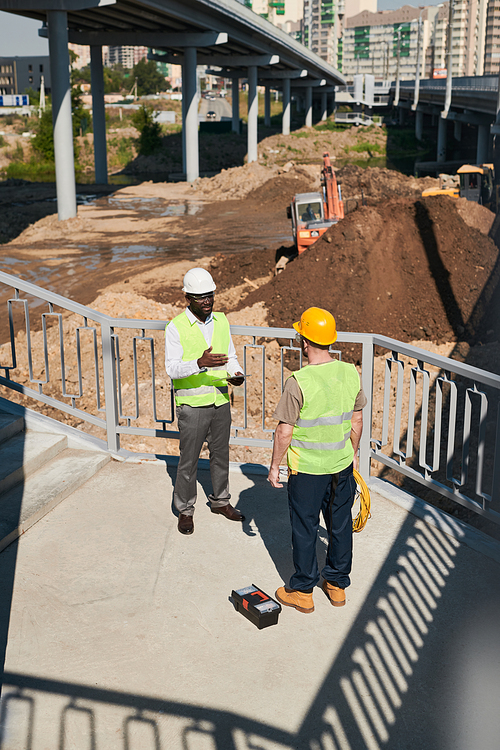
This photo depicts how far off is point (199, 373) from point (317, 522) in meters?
1.56

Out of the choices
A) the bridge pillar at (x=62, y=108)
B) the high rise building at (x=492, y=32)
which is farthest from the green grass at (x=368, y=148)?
the bridge pillar at (x=62, y=108)

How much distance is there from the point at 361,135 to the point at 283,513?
78.7 metres

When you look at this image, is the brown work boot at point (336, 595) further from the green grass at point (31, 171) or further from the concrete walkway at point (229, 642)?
the green grass at point (31, 171)

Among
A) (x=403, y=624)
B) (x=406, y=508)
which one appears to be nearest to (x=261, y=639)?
(x=403, y=624)

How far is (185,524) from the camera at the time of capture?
5793 mm

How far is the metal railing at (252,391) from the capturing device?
248 inches

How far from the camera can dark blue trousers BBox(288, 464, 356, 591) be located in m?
4.60

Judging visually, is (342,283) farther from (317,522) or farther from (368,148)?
(368,148)

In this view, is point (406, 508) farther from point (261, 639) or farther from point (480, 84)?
point (480, 84)

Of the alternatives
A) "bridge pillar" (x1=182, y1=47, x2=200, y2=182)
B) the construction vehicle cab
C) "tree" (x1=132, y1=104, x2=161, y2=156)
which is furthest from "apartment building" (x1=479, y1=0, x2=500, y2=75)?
"tree" (x1=132, y1=104, x2=161, y2=156)

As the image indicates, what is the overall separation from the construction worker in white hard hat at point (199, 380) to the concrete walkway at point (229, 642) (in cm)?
39

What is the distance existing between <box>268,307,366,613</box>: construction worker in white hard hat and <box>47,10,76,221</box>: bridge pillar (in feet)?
101

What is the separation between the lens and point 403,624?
4.64 metres

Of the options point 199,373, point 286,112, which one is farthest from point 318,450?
point 286,112
